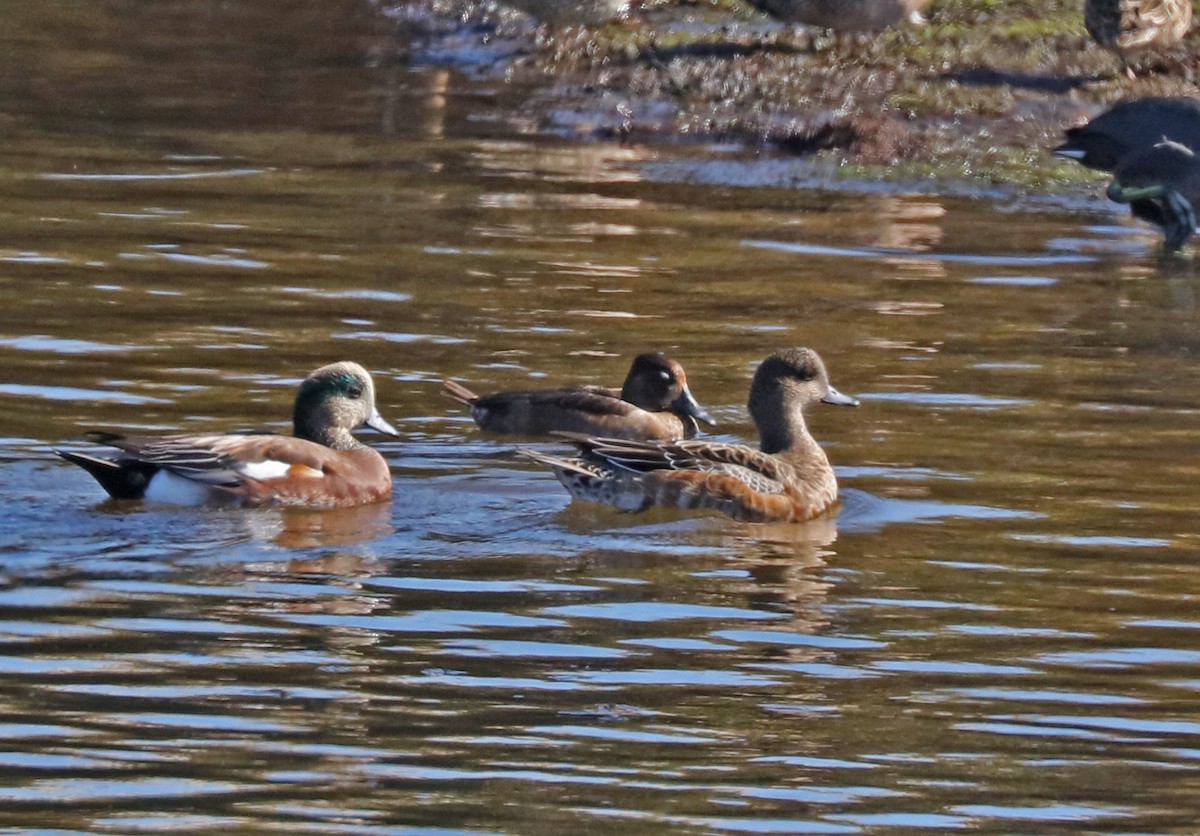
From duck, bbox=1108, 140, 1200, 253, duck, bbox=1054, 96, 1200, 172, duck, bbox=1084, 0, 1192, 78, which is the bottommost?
duck, bbox=1108, 140, 1200, 253

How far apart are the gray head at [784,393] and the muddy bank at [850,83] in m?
7.11

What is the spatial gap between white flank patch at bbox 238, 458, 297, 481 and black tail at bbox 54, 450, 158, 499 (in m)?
0.30

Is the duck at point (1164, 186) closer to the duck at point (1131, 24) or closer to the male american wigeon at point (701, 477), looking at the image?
the duck at point (1131, 24)

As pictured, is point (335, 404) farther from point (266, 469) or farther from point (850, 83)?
point (850, 83)

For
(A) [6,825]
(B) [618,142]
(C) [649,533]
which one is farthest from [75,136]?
(A) [6,825]

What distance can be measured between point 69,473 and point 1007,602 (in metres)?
3.37

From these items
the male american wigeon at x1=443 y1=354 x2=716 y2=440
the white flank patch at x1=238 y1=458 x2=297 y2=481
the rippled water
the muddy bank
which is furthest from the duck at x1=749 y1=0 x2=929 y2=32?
the white flank patch at x1=238 y1=458 x2=297 y2=481

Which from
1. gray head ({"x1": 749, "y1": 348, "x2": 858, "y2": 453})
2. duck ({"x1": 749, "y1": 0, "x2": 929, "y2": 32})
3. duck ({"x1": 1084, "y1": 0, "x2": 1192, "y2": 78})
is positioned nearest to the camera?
gray head ({"x1": 749, "y1": 348, "x2": 858, "y2": 453})

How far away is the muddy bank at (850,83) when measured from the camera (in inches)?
667

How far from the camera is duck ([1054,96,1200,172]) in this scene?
1525 cm

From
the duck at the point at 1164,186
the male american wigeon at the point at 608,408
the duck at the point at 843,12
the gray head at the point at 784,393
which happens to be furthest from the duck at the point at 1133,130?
the gray head at the point at 784,393

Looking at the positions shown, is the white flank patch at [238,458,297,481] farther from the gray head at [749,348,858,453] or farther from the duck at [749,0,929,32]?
the duck at [749,0,929,32]

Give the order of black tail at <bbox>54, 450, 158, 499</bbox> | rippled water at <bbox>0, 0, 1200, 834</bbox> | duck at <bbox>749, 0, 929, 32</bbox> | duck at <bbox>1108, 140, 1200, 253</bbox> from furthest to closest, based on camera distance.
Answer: duck at <bbox>749, 0, 929, 32</bbox>, duck at <bbox>1108, 140, 1200, 253</bbox>, black tail at <bbox>54, 450, 158, 499</bbox>, rippled water at <bbox>0, 0, 1200, 834</bbox>

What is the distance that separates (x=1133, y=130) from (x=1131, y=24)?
3.27 metres
